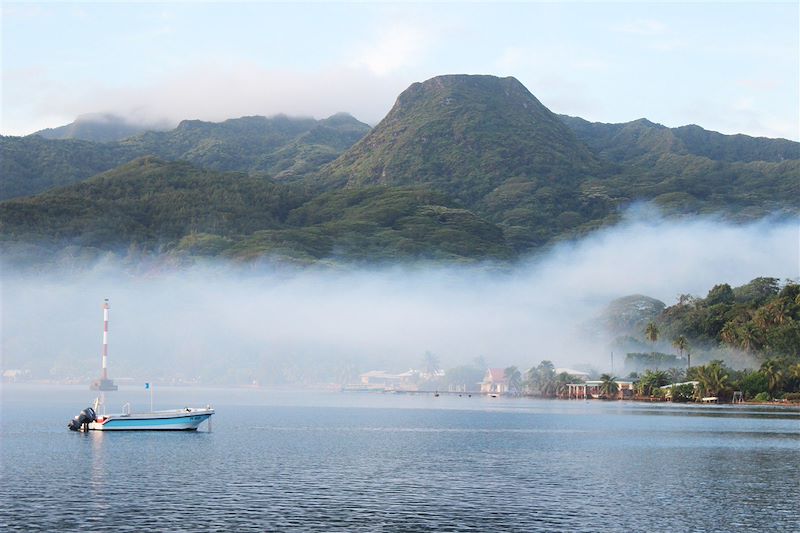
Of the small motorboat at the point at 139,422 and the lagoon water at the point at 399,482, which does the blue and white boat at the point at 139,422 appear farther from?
the lagoon water at the point at 399,482

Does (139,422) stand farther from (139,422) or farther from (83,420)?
(83,420)

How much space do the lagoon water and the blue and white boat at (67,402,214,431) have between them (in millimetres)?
2631

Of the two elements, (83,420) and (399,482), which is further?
(83,420)

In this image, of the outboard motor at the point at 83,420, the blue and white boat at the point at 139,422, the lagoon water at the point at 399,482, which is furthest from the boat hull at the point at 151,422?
the lagoon water at the point at 399,482

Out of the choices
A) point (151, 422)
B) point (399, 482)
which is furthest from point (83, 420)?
point (399, 482)

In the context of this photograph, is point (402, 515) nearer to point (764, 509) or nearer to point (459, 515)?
point (459, 515)

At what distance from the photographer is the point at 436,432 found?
185 m

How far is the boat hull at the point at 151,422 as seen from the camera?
170 m

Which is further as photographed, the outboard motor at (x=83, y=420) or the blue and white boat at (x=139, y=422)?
the outboard motor at (x=83, y=420)

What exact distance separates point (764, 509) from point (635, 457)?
45.0m

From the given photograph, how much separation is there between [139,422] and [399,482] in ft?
268

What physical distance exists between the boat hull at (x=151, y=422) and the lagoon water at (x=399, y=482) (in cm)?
254

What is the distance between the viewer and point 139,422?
172 meters

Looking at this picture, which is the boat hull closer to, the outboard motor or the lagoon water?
the outboard motor
